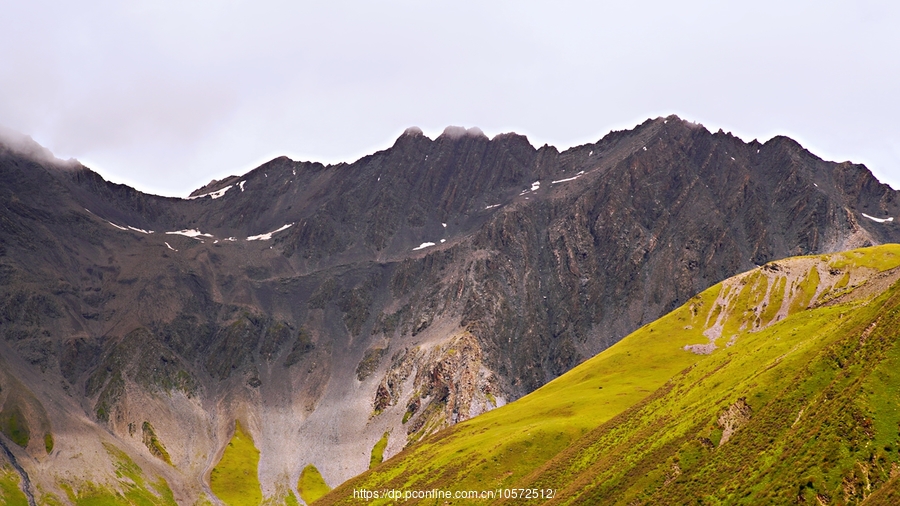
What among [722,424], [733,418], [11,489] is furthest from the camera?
[11,489]

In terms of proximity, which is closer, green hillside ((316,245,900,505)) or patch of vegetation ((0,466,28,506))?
green hillside ((316,245,900,505))

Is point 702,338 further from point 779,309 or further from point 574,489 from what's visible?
point 574,489

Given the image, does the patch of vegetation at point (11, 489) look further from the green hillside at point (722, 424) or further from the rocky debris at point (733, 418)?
the rocky debris at point (733, 418)

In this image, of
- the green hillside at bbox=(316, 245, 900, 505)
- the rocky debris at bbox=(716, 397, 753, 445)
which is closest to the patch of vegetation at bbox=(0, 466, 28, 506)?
the green hillside at bbox=(316, 245, 900, 505)

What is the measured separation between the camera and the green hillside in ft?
178

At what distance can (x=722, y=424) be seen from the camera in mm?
73750

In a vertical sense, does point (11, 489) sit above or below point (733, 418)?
above

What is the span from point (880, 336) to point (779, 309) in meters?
114

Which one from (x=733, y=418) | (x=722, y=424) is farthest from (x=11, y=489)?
(x=733, y=418)

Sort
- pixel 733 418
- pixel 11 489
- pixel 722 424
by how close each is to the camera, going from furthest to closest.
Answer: pixel 11 489 < pixel 722 424 < pixel 733 418

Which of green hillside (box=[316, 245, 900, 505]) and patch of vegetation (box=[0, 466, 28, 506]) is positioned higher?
patch of vegetation (box=[0, 466, 28, 506])

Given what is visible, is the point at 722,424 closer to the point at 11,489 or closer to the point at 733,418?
the point at 733,418

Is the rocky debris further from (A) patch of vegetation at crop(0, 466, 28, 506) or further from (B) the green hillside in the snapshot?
(A) patch of vegetation at crop(0, 466, 28, 506)

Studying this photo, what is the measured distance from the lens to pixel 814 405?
62.4 metres
